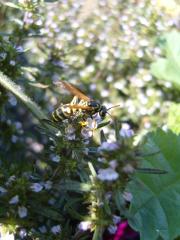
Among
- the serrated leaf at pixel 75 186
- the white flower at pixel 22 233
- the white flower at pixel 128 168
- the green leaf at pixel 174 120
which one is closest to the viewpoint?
the white flower at pixel 128 168

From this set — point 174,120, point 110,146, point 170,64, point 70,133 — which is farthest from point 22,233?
point 170,64

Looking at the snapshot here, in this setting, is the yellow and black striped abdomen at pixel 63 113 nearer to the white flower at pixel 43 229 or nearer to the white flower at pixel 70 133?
the white flower at pixel 70 133

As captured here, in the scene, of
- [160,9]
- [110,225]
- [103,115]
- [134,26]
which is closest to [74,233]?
[110,225]

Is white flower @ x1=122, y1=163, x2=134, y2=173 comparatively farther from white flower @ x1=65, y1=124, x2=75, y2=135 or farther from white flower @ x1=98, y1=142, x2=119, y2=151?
white flower @ x1=65, y1=124, x2=75, y2=135

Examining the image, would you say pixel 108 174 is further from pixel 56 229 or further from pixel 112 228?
pixel 56 229

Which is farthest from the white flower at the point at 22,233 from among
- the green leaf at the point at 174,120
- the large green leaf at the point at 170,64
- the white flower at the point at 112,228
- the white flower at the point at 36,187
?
the large green leaf at the point at 170,64

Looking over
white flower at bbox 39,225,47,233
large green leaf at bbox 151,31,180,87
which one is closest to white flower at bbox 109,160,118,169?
white flower at bbox 39,225,47,233
